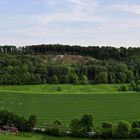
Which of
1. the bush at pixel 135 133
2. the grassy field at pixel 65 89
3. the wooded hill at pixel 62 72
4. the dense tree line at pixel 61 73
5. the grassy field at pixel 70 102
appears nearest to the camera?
the bush at pixel 135 133

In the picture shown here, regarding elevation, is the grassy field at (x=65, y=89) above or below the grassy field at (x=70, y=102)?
above

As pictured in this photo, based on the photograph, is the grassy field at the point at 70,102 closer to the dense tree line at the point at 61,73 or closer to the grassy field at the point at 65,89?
the grassy field at the point at 65,89

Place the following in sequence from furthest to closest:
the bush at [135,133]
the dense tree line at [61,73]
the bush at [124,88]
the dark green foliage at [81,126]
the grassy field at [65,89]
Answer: the dense tree line at [61,73]
the bush at [124,88]
the grassy field at [65,89]
the dark green foliage at [81,126]
the bush at [135,133]

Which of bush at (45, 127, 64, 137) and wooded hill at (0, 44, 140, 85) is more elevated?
wooded hill at (0, 44, 140, 85)

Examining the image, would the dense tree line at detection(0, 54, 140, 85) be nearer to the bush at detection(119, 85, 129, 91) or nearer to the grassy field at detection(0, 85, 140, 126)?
the grassy field at detection(0, 85, 140, 126)

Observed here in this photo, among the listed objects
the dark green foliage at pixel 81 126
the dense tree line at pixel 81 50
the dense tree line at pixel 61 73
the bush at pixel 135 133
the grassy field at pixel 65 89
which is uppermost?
the dense tree line at pixel 81 50

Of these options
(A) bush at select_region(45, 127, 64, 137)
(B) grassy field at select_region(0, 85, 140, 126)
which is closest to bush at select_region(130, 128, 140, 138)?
(A) bush at select_region(45, 127, 64, 137)

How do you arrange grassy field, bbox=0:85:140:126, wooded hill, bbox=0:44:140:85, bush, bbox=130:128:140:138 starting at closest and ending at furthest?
bush, bbox=130:128:140:138
grassy field, bbox=0:85:140:126
wooded hill, bbox=0:44:140:85

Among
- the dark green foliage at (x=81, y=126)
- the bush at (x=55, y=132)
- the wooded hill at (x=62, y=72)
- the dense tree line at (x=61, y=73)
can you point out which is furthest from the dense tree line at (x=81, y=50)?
the bush at (x=55, y=132)
